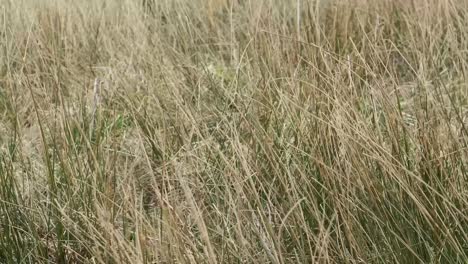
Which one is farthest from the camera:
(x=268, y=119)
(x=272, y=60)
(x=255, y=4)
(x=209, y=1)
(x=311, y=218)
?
(x=209, y=1)

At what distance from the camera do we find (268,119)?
1508 millimetres

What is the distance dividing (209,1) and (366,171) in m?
2.25

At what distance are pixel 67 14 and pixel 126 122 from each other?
1.25m

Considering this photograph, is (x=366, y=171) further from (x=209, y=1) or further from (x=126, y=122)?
(x=209, y=1)

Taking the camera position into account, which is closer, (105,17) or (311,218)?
(311,218)

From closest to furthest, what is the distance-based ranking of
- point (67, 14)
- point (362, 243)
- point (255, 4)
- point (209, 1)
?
point (362, 243)
point (255, 4)
point (67, 14)
point (209, 1)

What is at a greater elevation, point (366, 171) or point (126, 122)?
point (366, 171)

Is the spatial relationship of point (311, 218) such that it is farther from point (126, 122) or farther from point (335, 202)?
point (126, 122)

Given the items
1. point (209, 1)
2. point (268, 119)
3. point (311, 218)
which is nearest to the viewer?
point (311, 218)

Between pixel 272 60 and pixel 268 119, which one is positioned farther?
pixel 272 60

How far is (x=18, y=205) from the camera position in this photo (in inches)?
47.5

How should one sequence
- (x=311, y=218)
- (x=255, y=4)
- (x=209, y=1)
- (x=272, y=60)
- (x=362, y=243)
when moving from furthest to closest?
1. (x=209, y=1)
2. (x=255, y=4)
3. (x=272, y=60)
4. (x=311, y=218)
5. (x=362, y=243)

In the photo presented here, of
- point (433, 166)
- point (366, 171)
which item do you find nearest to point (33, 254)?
point (366, 171)

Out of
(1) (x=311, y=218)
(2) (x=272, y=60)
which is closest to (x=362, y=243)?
(1) (x=311, y=218)
